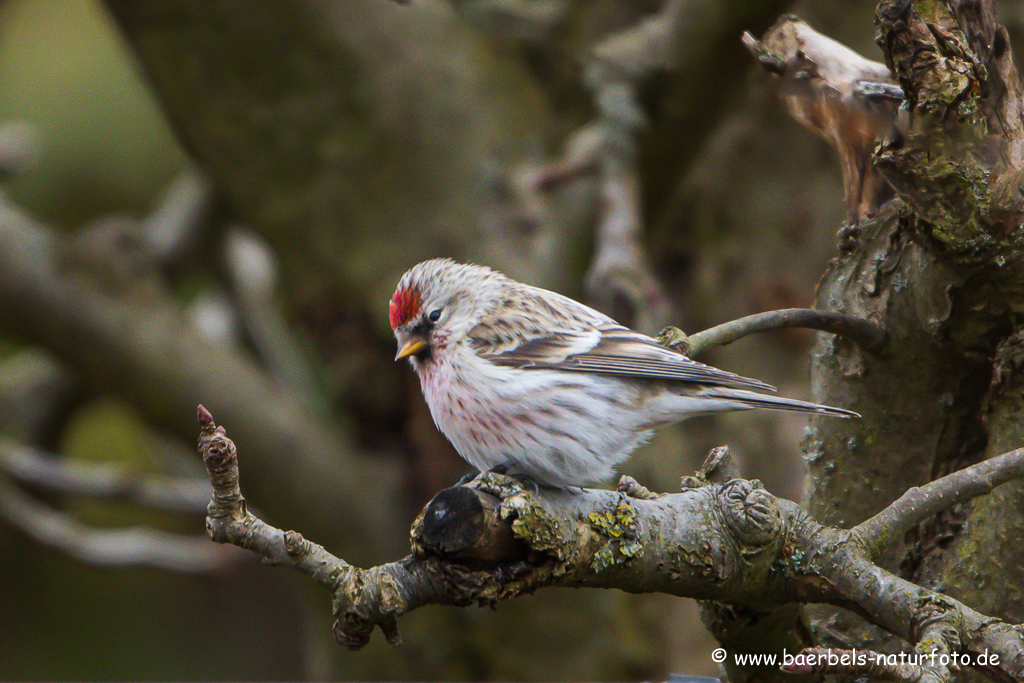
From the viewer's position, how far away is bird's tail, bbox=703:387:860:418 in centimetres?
192

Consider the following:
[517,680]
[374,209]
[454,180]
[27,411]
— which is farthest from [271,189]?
[517,680]

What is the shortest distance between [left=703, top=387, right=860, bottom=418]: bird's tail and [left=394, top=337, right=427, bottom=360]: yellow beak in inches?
29.2

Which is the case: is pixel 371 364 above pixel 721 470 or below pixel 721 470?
above

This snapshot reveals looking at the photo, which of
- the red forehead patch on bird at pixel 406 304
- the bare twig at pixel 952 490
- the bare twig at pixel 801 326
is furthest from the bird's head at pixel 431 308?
the bare twig at pixel 952 490

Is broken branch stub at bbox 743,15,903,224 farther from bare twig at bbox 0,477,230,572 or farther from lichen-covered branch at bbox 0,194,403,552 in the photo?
bare twig at bbox 0,477,230,572

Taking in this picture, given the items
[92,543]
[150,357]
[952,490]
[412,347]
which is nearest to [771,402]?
[952,490]

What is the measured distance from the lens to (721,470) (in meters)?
2.00

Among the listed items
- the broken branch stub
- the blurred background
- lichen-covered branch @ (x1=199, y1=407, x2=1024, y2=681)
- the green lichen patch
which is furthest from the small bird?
the blurred background

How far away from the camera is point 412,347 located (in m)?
2.46

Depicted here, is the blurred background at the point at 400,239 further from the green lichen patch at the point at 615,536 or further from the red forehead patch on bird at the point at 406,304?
the green lichen patch at the point at 615,536

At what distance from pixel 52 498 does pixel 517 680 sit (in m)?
2.92

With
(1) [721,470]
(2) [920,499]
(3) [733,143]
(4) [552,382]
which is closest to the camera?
(2) [920,499]

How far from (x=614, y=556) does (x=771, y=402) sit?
51 centimetres

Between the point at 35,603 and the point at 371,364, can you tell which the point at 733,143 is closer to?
the point at 371,364
